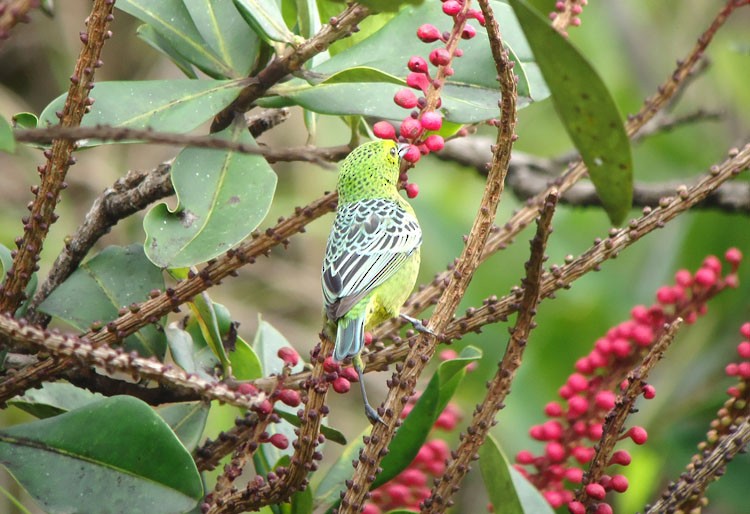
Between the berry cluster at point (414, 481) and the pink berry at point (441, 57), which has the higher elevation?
the pink berry at point (441, 57)

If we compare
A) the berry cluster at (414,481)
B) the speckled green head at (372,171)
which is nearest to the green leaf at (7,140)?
the berry cluster at (414,481)

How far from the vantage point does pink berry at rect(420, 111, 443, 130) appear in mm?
2107

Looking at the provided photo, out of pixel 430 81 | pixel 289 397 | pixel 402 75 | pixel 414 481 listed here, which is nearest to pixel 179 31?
pixel 402 75

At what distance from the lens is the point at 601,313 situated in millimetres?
3943

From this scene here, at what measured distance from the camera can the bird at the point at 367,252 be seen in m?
2.64

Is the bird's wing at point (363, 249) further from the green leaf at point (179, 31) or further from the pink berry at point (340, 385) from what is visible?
the green leaf at point (179, 31)

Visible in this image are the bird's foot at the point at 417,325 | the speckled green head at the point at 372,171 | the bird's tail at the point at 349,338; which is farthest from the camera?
the speckled green head at the point at 372,171

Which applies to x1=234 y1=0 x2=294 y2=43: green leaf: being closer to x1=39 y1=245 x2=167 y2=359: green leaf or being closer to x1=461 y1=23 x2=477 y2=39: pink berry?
x1=461 y1=23 x2=477 y2=39: pink berry

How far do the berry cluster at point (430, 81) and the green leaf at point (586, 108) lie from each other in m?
0.49

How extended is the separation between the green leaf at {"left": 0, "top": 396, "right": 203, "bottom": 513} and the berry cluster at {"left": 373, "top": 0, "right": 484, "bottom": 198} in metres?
0.82

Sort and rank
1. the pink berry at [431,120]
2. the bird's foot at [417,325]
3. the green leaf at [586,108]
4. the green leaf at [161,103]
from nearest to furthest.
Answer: the green leaf at [586,108]
the bird's foot at [417,325]
the pink berry at [431,120]
the green leaf at [161,103]

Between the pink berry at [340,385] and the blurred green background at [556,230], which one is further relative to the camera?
the blurred green background at [556,230]

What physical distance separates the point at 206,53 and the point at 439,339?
999 mm

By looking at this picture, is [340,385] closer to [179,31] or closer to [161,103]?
[161,103]
